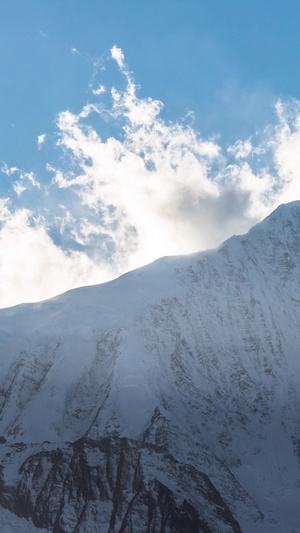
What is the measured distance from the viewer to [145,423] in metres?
156

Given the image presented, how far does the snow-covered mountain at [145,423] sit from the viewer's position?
132250 mm

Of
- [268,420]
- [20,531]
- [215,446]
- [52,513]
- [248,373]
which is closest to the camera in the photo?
[20,531]

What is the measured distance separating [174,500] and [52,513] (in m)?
24.2

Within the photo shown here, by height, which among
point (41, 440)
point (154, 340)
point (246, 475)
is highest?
point (154, 340)

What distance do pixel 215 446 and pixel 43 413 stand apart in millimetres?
43019

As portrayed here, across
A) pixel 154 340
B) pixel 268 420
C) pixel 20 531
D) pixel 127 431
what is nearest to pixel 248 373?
pixel 268 420

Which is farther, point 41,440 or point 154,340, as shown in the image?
point 154,340

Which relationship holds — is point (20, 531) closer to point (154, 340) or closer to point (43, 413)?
point (43, 413)

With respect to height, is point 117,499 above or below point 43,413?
below

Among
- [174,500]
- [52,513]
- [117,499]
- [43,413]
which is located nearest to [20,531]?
[52,513]

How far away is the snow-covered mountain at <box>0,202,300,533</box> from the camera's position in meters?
132

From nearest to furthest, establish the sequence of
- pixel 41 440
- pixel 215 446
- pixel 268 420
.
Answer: pixel 41 440 < pixel 215 446 < pixel 268 420

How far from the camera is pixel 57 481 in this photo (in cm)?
13725

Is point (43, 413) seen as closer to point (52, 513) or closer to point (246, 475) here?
point (52, 513)
